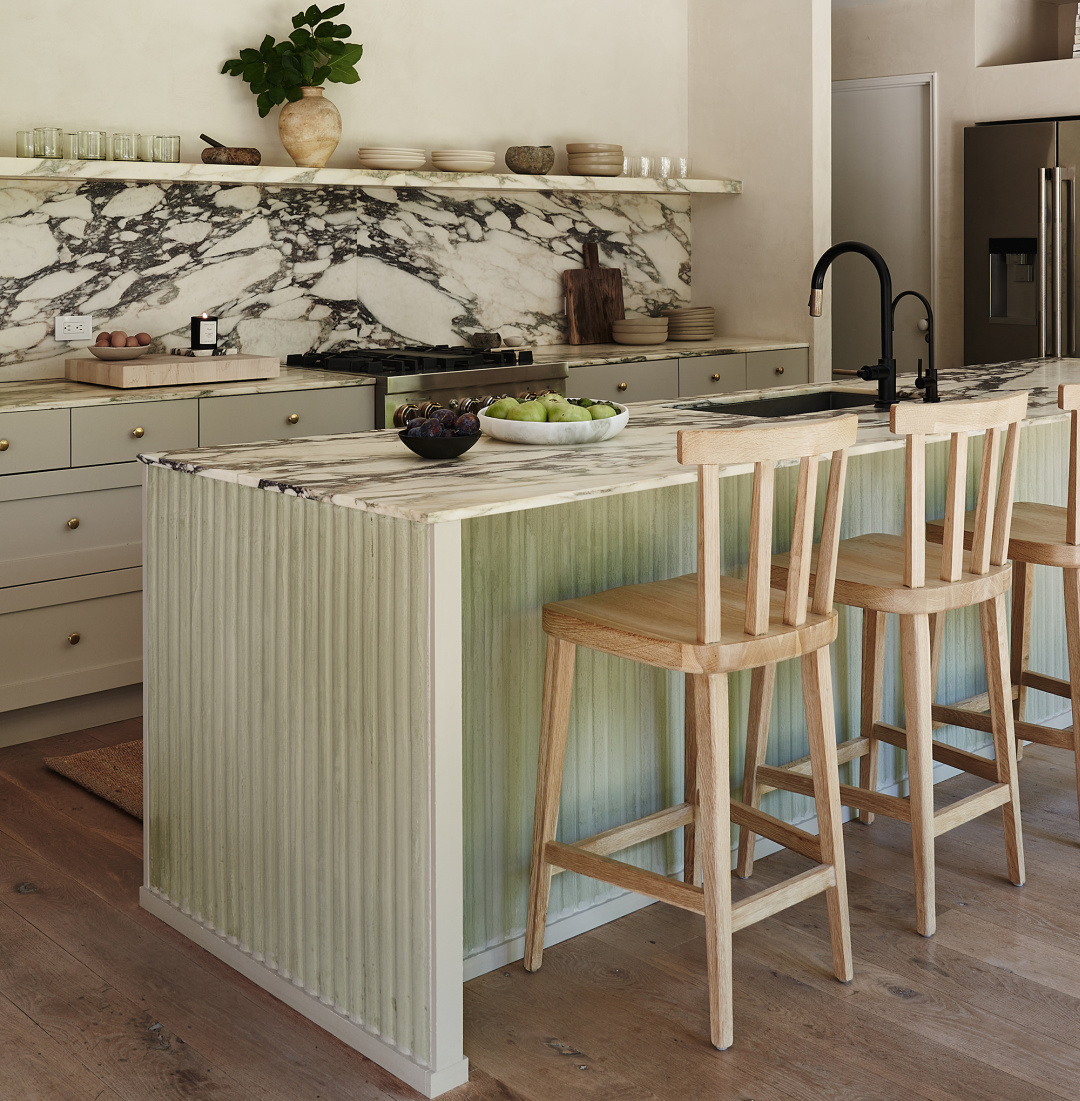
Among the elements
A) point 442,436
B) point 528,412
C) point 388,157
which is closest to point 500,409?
point 528,412

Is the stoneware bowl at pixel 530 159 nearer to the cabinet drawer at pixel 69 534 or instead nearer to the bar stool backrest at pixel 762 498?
the cabinet drawer at pixel 69 534

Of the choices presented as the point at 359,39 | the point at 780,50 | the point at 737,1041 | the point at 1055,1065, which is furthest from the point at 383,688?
the point at 780,50

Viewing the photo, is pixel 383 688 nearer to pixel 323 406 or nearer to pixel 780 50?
pixel 323 406

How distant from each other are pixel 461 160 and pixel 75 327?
5.25 feet

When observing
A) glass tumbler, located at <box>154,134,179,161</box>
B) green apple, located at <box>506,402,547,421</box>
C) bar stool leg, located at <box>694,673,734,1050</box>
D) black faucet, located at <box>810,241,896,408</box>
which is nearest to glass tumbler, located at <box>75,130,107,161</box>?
glass tumbler, located at <box>154,134,179,161</box>

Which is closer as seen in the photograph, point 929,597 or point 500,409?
point 929,597

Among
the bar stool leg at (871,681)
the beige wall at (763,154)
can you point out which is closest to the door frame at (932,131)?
the beige wall at (763,154)

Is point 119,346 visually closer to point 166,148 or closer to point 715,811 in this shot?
point 166,148

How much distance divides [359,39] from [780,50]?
1887 mm

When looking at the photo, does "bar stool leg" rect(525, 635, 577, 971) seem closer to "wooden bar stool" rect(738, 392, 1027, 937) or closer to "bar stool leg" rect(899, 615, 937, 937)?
"wooden bar stool" rect(738, 392, 1027, 937)

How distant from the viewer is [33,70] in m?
4.18

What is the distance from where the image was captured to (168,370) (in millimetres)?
4086

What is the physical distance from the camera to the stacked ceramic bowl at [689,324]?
593 centimetres

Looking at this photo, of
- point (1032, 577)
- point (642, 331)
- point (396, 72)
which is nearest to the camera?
point (1032, 577)
